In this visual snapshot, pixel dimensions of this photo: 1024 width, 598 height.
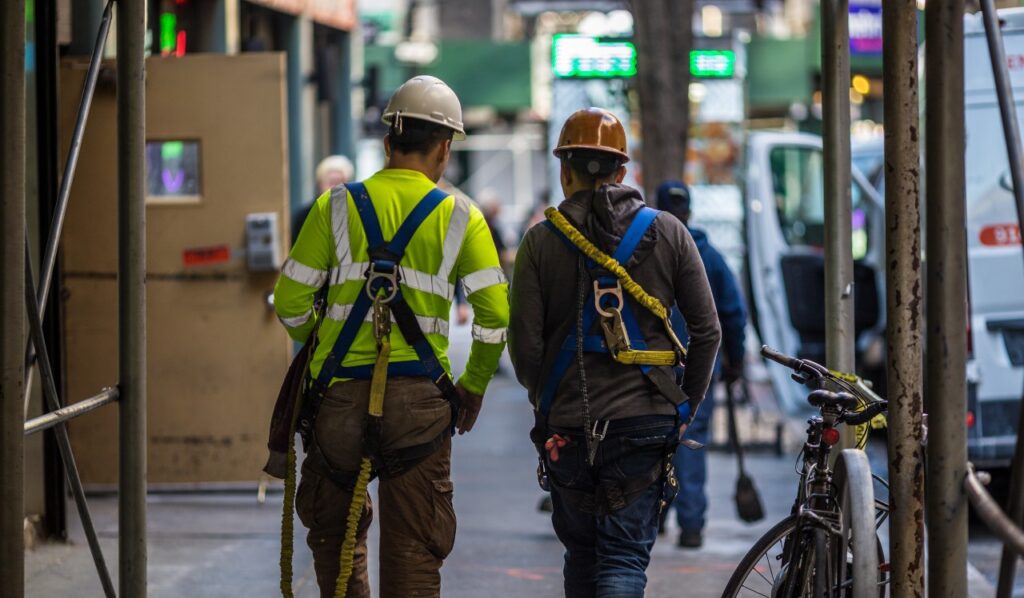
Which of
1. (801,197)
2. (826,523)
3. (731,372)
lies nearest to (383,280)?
(826,523)

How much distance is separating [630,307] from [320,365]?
Result: 961mm

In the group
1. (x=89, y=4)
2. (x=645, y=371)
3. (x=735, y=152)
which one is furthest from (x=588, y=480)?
(x=735, y=152)

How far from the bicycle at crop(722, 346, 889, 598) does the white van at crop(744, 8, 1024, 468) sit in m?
3.87

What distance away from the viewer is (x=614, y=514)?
4.90m

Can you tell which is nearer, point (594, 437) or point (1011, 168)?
point (1011, 168)

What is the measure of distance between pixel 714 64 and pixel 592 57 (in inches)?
50.1

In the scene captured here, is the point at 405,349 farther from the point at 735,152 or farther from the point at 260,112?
the point at 735,152

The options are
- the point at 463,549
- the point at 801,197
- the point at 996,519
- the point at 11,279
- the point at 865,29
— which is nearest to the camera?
the point at 996,519

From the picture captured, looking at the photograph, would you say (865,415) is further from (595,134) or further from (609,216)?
(595,134)

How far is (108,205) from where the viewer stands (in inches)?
337

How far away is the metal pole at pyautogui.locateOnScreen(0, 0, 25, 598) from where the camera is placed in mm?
3779

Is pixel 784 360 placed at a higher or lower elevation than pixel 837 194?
lower

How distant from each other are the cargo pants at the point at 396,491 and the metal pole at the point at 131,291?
502 millimetres

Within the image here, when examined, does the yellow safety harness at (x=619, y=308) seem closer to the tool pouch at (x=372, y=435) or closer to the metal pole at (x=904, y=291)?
the tool pouch at (x=372, y=435)
